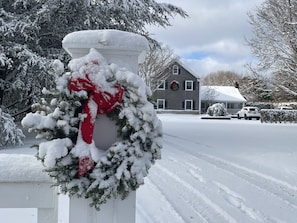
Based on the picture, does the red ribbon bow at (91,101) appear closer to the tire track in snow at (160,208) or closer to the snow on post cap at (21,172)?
the snow on post cap at (21,172)

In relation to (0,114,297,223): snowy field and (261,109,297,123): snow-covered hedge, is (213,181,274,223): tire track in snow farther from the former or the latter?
(261,109,297,123): snow-covered hedge

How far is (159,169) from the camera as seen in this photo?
7078 mm

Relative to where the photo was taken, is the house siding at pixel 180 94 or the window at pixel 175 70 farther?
the house siding at pixel 180 94

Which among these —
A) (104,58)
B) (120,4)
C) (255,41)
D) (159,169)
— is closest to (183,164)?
(159,169)

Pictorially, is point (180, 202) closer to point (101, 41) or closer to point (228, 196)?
point (228, 196)

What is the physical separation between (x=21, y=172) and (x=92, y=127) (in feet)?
1.33

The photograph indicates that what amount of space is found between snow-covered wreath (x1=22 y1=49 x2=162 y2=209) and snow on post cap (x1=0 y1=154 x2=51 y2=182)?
0.10 meters

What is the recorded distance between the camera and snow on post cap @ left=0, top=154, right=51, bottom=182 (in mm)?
1650

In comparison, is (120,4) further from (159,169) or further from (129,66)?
(129,66)

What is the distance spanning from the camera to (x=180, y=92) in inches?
1686

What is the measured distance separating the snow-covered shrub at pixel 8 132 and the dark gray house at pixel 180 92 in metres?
32.3

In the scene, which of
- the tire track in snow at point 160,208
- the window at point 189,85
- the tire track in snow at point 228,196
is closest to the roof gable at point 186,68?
the window at point 189,85

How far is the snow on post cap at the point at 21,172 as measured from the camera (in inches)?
65.0

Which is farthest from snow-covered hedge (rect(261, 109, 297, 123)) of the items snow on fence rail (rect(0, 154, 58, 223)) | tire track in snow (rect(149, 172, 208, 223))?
snow on fence rail (rect(0, 154, 58, 223))
